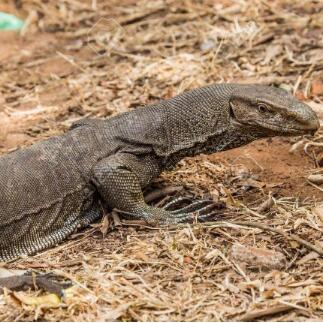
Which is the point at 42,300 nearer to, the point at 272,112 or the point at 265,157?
the point at 272,112

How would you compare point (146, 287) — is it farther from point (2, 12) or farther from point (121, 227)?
point (2, 12)

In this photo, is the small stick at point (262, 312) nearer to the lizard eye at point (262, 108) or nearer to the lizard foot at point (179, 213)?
the lizard foot at point (179, 213)

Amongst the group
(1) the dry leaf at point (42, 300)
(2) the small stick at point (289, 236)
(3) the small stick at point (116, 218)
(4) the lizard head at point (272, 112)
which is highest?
(4) the lizard head at point (272, 112)

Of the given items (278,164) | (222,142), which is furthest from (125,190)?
(278,164)

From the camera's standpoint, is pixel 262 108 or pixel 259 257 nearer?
pixel 259 257

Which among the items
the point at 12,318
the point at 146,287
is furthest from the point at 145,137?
the point at 12,318

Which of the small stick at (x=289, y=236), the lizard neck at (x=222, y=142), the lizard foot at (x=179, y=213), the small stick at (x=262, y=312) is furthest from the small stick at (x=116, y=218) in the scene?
the small stick at (x=262, y=312)

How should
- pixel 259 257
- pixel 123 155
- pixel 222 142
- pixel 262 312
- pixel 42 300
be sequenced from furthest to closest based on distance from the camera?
1. pixel 222 142
2. pixel 123 155
3. pixel 259 257
4. pixel 42 300
5. pixel 262 312
